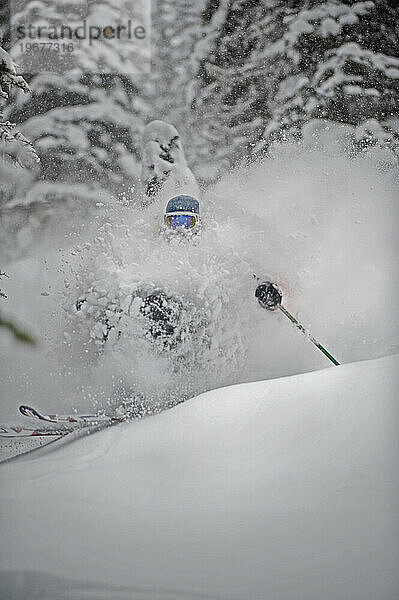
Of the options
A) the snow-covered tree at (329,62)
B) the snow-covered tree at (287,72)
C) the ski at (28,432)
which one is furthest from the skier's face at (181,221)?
the ski at (28,432)

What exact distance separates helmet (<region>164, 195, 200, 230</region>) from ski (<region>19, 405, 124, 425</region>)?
1.70 ft

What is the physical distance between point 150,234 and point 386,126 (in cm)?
68

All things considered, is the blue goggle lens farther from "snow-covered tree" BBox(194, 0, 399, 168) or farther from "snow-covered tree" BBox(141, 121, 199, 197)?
"snow-covered tree" BBox(194, 0, 399, 168)

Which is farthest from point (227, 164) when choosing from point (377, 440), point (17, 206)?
point (377, 440)

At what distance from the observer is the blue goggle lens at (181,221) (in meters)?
1.48

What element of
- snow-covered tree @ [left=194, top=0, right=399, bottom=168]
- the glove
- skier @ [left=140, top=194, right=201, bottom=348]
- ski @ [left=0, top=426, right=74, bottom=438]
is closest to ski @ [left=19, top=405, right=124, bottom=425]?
ski @ [left=0, top=426, right=74, bottom=438]

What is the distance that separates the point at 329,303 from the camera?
4.78ft

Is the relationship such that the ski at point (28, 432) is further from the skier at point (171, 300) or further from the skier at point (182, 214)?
the skier at point (182, 214)

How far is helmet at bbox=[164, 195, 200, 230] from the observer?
1476mm

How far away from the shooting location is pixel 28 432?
1.39m

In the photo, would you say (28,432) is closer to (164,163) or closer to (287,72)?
(164,163)

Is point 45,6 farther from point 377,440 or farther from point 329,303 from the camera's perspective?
point 377,440

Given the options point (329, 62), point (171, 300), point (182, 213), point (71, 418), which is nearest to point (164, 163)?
point (182, 213)

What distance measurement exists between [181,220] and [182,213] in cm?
2
